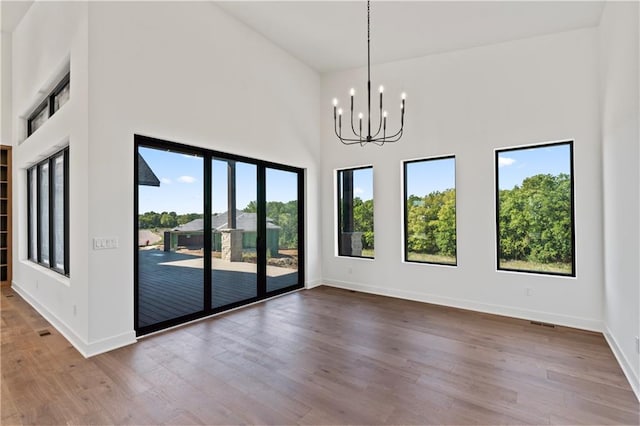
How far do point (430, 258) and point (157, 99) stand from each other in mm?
4551

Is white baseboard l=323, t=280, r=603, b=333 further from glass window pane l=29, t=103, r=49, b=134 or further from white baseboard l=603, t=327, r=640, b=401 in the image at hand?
glass window pane l=29, t=103, r=49, b=134

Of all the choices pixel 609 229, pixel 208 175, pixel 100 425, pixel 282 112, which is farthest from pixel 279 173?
pixel 609 229

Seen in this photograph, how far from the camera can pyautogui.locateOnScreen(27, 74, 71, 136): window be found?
13.7 ft

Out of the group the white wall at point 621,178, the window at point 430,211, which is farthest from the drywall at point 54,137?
the white wall at point 621,178

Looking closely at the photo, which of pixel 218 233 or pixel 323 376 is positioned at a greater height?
pixel 218 233

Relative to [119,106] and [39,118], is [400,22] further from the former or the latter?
[39,118]

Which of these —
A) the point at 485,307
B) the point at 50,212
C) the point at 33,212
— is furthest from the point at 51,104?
the point at 485,307

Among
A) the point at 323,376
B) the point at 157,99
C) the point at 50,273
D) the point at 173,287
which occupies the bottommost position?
the point at 323,376

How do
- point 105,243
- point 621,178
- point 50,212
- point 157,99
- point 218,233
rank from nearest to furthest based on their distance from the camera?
point 621,178 < point 105,243 < point 157,99 < point 218,233 < point 50,212

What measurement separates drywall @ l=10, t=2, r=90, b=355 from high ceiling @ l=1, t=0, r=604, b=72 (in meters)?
1.06

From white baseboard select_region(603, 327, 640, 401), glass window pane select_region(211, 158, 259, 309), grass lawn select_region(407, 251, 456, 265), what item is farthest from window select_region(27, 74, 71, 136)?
white baseboard select_region(603, 327, 640, 401)

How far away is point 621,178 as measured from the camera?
3006 mm

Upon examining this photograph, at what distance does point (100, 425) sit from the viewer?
83.4 inches

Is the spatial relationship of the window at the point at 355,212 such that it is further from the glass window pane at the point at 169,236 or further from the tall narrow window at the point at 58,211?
the tall narrow window at the point at 58,211
